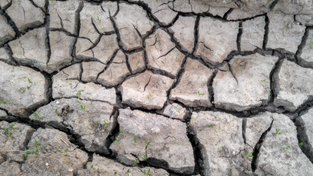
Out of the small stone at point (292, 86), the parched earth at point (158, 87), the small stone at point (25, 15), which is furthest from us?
the small stone at point (25, 15)

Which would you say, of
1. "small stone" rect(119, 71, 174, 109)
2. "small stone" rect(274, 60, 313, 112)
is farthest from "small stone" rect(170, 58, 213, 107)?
"small stone" rect(274, 60, 313, 112)

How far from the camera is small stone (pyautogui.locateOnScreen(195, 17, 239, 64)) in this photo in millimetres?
2059

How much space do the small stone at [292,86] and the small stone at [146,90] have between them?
3.90 feet

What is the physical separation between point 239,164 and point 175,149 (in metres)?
0.61

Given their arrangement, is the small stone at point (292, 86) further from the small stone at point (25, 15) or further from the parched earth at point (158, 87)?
the small stone at point (25, 15)

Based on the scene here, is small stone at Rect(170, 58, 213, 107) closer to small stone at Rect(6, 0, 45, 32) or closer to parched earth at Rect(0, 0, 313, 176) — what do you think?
parched earth at Rect(0, 0, 313, 176)

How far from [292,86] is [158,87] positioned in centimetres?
149

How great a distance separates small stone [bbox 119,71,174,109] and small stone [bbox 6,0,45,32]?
129 cm

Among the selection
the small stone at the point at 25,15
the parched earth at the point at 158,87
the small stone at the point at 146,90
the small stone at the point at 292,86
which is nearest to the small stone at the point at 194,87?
the parched earth at the point at 158,87

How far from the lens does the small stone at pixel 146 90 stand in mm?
1863

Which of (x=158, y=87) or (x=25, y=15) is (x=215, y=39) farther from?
(x=25, y=15)

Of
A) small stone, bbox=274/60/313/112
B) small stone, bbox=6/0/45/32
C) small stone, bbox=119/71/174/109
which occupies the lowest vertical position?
small stone, bbox=119/71/174/109

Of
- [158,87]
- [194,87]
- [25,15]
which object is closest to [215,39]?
[194,87]

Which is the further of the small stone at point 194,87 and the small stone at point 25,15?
the small stone at point 25,15
